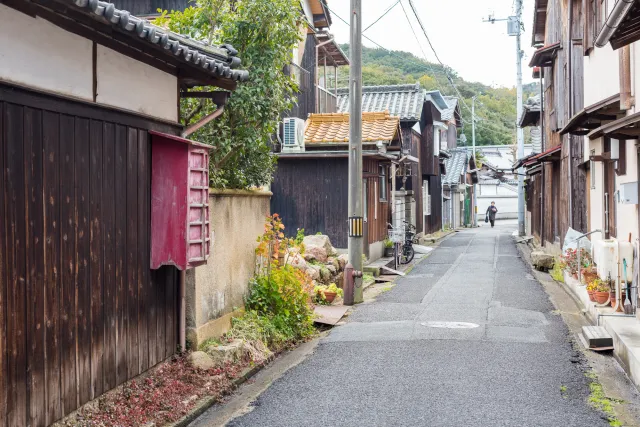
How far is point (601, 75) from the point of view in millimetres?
15320

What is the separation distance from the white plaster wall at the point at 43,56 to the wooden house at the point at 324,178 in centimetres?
1542

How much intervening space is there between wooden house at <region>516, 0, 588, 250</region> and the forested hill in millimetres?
41701

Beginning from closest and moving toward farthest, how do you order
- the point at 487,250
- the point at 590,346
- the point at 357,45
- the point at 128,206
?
the point at 128,206, the point at 590,346, the point at 357,45, the point at 487,250

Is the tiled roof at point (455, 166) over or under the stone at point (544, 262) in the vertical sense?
over

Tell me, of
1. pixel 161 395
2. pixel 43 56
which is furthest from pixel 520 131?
pixel 43 56

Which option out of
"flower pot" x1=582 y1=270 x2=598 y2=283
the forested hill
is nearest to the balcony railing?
"flower pot" x1=582 y1=270 x2=598 y2=283

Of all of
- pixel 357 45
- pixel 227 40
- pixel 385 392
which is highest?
pixel 357 45

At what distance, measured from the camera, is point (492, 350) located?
34.5ft

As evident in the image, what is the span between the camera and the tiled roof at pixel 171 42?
18.8ft

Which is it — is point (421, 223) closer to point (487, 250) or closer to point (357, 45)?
point (487, 250)

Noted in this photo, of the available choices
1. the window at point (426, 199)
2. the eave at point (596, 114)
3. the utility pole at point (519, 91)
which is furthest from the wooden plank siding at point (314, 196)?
the window at point (426, 199)

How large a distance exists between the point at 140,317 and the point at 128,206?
51.0 inches

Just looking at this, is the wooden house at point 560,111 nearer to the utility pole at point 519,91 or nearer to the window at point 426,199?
the utility pole at point 519,91

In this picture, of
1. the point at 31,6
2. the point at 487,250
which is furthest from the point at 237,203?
the point at 487,250
